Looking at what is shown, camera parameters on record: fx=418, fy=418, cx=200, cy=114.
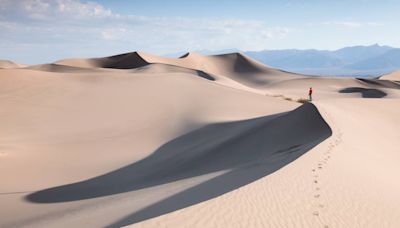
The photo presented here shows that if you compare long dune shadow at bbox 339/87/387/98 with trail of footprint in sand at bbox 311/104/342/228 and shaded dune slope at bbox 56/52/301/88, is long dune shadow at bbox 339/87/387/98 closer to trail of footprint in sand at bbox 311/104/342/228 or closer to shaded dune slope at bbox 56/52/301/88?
shaded dune slope at bbox 56/52/301/88

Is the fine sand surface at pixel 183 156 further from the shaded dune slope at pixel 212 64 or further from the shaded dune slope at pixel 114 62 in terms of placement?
the shaded dune slope at pixel 212 64

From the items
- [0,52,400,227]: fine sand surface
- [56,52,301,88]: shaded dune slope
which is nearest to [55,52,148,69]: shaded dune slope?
[56,52,301,88]: shaded dune slope

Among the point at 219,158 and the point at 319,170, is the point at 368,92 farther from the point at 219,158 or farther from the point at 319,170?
the point at 319,170

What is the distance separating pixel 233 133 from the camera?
1556 centimetres

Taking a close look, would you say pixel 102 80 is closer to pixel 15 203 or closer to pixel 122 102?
pixel 122 102

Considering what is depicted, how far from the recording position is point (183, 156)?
13727mm

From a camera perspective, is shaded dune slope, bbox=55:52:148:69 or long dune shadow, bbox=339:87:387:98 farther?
shaded dune slope, bbox=55:52:148:69

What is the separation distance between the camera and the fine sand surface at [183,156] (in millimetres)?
5844

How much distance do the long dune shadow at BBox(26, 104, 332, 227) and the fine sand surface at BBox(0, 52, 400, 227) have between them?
58mm

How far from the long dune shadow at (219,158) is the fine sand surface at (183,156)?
58 millimetres

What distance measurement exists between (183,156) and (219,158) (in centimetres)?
168

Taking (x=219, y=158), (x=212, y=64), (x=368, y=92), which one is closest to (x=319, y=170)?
(x=219, y=158)

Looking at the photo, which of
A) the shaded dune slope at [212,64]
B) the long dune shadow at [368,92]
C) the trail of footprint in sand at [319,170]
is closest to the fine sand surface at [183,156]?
the trail of footprint in sand at [319,170]

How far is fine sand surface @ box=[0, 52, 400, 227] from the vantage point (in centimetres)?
584
